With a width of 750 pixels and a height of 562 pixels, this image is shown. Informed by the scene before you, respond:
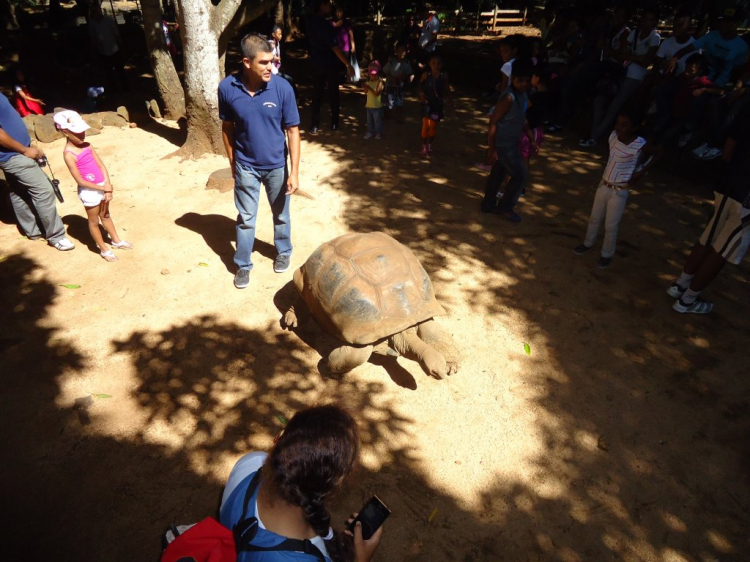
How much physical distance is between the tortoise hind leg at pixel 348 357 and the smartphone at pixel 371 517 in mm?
1912

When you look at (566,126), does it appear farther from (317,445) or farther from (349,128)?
(317,445)

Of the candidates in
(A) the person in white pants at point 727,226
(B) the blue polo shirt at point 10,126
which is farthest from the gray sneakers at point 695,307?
(B) the blue polo shirt at point 10,126

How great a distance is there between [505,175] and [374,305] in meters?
3.78

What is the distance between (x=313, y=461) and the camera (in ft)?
5.62

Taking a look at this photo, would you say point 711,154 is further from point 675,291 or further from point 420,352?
point 420,352

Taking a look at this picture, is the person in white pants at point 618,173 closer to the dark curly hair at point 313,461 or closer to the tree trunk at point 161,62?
the dark curly hair at point 313,461

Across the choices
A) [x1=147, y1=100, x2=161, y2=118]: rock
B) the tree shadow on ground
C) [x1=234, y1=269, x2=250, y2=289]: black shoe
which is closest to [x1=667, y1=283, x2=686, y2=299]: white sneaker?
the tree shadow on ground

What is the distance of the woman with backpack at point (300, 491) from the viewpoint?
171 cm

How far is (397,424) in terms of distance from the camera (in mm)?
3920

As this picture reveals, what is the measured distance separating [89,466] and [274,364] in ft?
5.57

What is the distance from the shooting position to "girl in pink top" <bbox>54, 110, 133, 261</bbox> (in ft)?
15.4

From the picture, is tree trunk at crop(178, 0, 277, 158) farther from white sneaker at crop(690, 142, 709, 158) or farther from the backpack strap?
white sneaker at crop(690, 142, 709, 158)

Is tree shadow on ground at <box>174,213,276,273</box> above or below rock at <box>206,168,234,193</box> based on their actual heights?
below

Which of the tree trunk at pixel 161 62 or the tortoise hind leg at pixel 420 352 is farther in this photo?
the tree trunk at pixel 161 62
